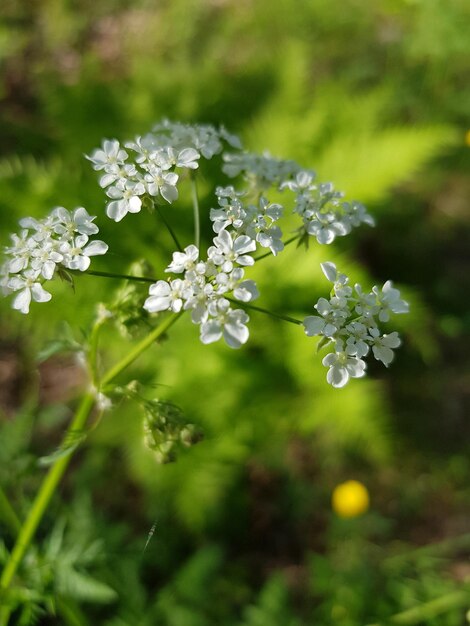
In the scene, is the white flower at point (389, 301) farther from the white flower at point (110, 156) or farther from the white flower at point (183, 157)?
the white flower at point (110, 156)

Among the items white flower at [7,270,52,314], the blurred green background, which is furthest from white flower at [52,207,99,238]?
the blurred green background

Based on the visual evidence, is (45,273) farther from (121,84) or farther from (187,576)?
Answer: (121,84)

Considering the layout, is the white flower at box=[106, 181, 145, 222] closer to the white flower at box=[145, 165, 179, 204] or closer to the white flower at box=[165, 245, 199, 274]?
the white flower at box=[145, 165, 179, 204]

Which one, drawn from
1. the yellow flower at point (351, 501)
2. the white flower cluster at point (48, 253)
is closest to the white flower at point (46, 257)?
the white flower cluster at point (48, 253)

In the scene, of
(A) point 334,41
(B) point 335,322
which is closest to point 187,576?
(B) point 335,322

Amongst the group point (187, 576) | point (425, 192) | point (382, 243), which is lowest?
point (187, 576)

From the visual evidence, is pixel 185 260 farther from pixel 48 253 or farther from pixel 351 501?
pixel 351 501
